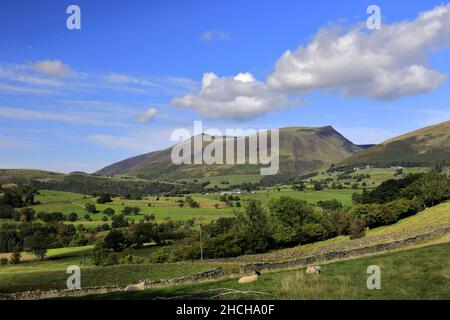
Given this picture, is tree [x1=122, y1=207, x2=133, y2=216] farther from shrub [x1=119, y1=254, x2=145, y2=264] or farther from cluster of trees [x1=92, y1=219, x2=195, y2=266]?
shrub [x1=119, y1=254, x2=145, y2=264]

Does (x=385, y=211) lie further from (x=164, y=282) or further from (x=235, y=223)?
(x=164, y=282)

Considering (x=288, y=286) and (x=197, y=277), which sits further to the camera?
(x=197, y=277)

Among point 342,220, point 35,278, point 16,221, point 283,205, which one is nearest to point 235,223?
point 283,205

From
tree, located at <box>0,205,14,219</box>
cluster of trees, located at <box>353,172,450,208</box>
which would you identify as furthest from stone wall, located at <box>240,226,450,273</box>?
tree, located at <box>0,205,14,219</box>

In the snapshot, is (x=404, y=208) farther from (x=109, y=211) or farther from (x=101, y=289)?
(x=109, y=211)

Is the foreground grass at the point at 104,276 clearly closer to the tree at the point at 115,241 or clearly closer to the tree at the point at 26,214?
the tree at the point at 115,241

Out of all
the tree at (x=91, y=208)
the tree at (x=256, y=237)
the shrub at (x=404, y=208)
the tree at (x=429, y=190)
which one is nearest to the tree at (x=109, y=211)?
the tree at (x=91, y=208)
